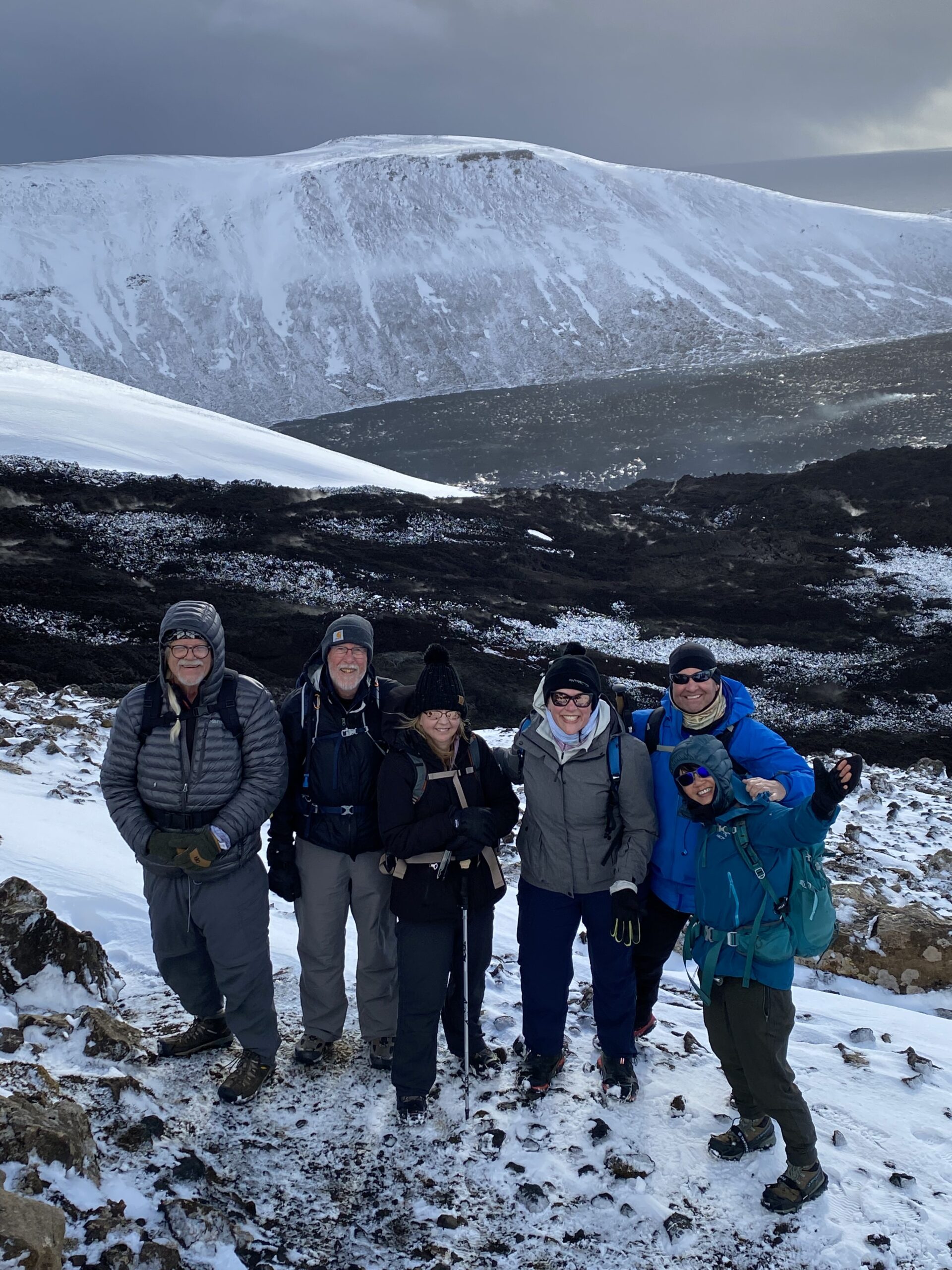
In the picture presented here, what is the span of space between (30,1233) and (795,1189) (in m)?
2.54

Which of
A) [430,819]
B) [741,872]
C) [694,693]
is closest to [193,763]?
[430,819]


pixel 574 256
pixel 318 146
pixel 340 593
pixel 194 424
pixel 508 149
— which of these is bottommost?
pixel 340 593

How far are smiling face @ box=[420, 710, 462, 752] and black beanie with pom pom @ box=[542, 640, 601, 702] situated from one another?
385 mm

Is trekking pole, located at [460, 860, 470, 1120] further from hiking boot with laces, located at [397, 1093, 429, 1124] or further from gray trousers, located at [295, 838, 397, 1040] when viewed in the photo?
gray trousers, located at [295, 838, 397, 1040]

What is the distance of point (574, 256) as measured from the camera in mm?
87938

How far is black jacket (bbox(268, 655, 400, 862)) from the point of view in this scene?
12.0ft

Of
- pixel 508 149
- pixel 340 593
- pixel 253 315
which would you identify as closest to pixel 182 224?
pixel 253 315

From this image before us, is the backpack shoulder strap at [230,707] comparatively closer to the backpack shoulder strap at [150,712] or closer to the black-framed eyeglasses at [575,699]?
the backpack shoulder strap at [150,712]

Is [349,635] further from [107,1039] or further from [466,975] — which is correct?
[107,1039]

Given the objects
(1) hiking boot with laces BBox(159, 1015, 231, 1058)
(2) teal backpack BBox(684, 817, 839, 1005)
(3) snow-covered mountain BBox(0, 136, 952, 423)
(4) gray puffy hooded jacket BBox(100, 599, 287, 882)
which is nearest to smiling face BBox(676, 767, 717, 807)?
(2) teal backpack BBox(684, 817, 839, 1005)

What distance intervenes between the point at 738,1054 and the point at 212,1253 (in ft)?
6.31

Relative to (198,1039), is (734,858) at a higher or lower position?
higher

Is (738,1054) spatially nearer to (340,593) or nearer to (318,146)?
(340,593)

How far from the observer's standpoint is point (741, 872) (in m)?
3.17
